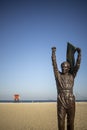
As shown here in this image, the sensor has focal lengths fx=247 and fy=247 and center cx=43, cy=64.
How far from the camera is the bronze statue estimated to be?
6.36 m

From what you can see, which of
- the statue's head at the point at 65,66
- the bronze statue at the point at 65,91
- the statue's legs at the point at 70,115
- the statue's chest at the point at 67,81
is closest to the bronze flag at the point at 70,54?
the bronze statue at the point at 65,91

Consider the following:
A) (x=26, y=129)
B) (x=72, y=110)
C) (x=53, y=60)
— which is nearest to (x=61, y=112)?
(x=72, y=110)

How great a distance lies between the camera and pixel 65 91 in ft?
Answer: 21.2

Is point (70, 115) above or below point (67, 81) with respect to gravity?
below

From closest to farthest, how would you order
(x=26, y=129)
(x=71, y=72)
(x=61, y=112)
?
(x=61, y=112)
(x=71, y=72)
(x=26, y=129)

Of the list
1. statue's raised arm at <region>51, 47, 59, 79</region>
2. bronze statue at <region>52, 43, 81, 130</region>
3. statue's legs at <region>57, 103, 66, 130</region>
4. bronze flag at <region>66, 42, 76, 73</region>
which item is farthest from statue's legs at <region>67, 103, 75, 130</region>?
bronze flag at <region>66, 42, 76, 73</region>

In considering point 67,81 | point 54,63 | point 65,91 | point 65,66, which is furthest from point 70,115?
point 54,63

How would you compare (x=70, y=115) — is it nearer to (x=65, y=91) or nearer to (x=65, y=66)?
(x=65, y=91)

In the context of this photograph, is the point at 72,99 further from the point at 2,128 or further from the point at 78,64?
the point at 2,128

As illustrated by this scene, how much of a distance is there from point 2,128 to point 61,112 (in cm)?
508

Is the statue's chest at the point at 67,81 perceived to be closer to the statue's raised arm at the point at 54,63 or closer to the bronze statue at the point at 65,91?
the bronze statue at the point at 65,91

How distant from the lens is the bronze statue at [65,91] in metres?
6.36

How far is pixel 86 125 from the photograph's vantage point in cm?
1110

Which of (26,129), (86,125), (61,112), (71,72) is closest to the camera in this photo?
(61,112)
